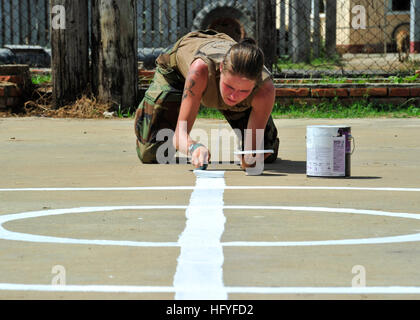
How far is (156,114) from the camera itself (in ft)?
17.5

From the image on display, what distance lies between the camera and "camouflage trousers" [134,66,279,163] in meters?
5.23

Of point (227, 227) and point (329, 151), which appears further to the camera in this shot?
point (329, 151)

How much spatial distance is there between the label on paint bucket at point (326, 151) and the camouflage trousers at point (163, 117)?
707 millimetres

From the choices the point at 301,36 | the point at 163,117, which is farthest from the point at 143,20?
the point at 163,117

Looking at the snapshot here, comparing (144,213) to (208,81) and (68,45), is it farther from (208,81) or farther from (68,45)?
(68,45)

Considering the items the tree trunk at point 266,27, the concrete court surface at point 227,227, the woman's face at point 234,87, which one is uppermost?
the tree trunk at point 266,27

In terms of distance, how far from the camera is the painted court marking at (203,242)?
232cm

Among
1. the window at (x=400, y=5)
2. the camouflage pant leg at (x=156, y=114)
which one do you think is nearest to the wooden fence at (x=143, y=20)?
the window at (x=400, y=5)

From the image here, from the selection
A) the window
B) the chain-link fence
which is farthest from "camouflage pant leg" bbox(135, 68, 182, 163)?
the window

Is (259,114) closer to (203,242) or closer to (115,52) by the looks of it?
(203,242)

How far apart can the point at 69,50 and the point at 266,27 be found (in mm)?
1998

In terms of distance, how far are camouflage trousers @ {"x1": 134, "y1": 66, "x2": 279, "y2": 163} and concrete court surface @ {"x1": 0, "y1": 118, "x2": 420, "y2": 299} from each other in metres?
0.13

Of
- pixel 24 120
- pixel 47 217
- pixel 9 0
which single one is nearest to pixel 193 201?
pixel 47 217

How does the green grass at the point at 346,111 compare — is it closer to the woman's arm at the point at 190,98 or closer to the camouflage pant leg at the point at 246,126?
the camouflage pant leg at the point at 246,126
